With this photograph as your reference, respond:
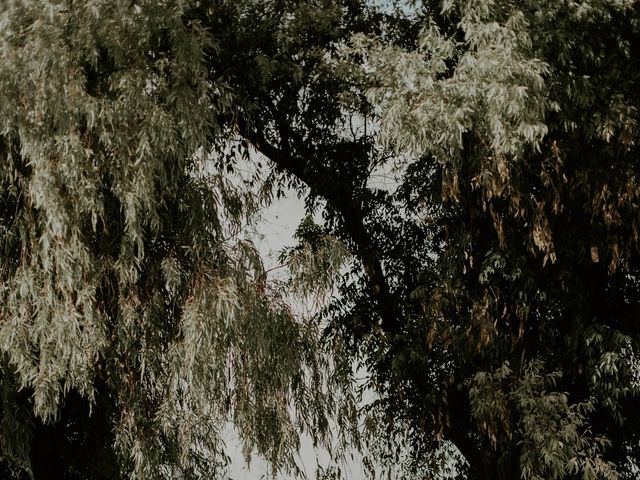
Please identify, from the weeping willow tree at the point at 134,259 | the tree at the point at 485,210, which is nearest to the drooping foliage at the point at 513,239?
the tree at the point at 485,210

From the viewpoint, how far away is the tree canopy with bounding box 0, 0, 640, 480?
6.70 metres

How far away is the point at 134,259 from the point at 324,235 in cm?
174

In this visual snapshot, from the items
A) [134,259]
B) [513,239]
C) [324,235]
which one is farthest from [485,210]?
[134,259]

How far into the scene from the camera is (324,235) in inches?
320

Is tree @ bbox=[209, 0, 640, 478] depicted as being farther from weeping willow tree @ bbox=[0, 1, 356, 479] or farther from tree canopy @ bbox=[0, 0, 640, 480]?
weeping willow tree @ bbox=[0, 1, 356, 479]

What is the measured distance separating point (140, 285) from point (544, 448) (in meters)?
3.22

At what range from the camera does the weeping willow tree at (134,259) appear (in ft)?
21.5

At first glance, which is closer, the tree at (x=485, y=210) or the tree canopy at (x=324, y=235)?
the tree canopy at (x=324, y=235)

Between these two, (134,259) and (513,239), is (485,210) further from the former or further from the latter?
(134,259)

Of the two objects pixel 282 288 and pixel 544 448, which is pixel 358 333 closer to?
→ pixel 282 288

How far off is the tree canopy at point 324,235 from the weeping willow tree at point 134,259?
21mm

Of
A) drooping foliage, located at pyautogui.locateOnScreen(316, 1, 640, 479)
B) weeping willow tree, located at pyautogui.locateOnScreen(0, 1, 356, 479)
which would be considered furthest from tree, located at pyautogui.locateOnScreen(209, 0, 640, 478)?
weeping willow tree, located at pyautogui.locateOnScreen(0, 1, 356, 479)

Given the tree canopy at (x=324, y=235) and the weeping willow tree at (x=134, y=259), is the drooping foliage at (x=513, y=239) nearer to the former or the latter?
the tree canopy at (x=324, y=235)

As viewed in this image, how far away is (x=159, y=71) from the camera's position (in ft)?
22.8
